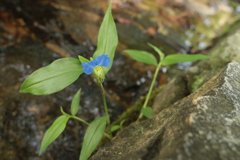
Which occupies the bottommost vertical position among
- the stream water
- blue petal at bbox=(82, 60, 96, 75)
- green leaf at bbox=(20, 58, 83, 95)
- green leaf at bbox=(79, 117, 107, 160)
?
the stream water

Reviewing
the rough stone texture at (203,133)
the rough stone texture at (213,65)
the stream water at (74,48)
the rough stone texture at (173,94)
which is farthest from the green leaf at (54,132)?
the rough stone texture at (213,65)

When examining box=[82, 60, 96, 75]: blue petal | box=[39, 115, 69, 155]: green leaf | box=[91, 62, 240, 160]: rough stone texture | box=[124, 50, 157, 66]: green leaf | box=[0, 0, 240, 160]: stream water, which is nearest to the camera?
box=[91, 62, 240, 160]: rough stone texture

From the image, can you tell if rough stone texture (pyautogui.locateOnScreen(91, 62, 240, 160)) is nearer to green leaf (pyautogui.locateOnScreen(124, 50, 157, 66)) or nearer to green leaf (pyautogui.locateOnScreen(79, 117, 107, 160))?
green leaf (pyautogui.locateOnScreen(79, 117, 107, 160))

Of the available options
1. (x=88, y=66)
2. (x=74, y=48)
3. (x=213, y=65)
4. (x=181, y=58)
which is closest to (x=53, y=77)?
(x=88, y=66)

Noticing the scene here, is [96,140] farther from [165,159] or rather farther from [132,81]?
[132,81]

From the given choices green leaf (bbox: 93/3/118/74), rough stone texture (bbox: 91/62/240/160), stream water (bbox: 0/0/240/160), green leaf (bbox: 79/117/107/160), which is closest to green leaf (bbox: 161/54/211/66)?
rough stone texture (bbox: 91/62/240/160)

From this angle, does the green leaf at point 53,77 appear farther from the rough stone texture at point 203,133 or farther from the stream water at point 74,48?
the stream water at point 74,48
